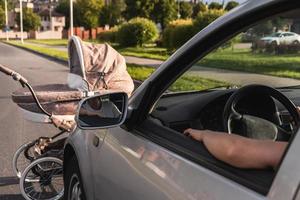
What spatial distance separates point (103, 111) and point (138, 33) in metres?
37.5

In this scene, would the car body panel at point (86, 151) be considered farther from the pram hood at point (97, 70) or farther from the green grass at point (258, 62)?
the pram hood at point (97, 70)

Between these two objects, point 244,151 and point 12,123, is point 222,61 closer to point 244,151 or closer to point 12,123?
point 244,151

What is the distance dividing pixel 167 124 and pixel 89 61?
96.3 inches

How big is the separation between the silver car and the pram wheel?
3.69ft

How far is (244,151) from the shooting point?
86.7 inches

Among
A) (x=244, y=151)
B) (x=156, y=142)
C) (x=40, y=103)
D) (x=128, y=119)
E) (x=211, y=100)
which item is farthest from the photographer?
(x=40, y=103)

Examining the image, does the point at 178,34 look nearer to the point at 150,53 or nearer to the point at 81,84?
the point at 150,53

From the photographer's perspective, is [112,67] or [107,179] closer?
[107,179]

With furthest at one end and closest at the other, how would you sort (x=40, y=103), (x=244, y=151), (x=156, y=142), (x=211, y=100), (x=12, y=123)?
1. (x=12, y=123)
2. (x=40, y=103)
3. (x=211, y=100)
4. (x=156, y=142)
5. (x=244, y=151)

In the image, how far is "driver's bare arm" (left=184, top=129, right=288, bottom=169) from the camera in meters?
2.11

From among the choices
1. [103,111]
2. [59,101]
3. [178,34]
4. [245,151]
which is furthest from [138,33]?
[245,151]

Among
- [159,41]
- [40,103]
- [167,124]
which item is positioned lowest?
[159,41]

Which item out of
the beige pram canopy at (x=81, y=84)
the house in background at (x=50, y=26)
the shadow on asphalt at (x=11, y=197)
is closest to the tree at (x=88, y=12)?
the house in background at (x=50, y=26)

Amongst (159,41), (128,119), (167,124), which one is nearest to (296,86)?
(167,124)
